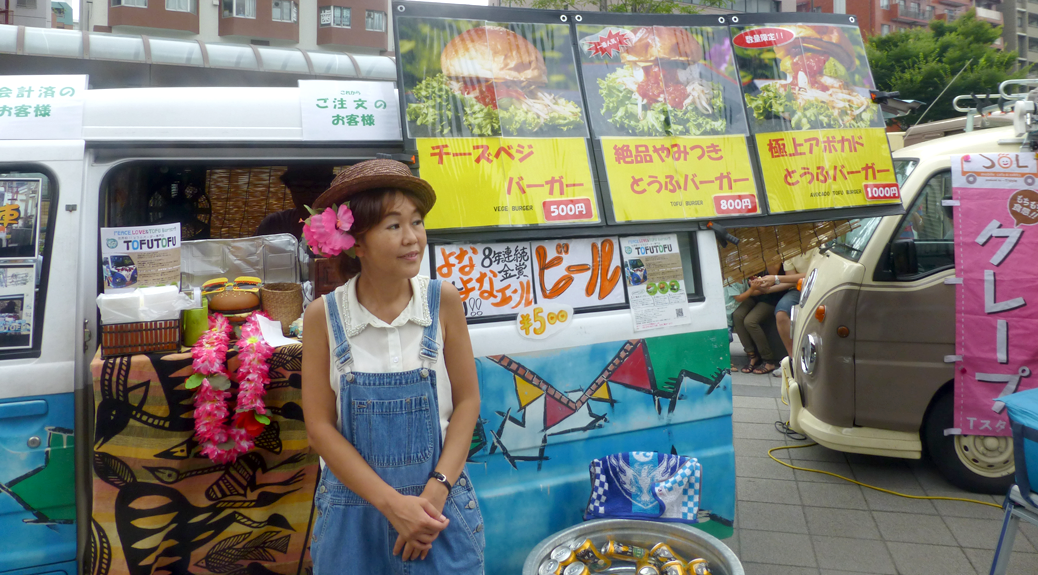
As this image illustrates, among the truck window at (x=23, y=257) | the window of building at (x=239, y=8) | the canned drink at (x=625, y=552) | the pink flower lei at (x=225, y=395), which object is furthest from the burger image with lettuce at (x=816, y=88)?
the window of building at (x=239, y=8)

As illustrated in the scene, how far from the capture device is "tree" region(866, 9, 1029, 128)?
2364cm

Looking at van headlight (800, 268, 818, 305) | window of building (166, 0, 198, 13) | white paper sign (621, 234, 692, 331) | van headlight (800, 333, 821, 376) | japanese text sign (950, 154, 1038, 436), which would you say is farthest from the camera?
window of building (166, 0, 198, 13)

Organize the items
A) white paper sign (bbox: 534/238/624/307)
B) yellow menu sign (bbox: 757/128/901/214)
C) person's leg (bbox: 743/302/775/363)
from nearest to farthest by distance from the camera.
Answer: white paper sign (bbox: 534/238/624/307), yellow menu sign (bbox: 757/128/901/214), person's leg (bbox: 743/302/775/363)

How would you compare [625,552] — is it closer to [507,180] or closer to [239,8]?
[507,180]

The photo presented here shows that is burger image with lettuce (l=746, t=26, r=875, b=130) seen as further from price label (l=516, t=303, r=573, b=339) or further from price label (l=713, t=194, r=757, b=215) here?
price label (l=516, t=303, r=573, b=339)

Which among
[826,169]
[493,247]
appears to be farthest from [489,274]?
[826,169]

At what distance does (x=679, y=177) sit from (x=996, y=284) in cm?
255

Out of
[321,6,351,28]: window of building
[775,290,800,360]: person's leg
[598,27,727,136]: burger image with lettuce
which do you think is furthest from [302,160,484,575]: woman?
[321,6,351,28]: window of building

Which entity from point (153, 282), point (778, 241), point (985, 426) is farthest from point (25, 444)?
point (985, 426)

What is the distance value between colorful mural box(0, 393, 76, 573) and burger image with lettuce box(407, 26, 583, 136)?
1.63 metres

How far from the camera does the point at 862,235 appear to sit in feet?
15.6

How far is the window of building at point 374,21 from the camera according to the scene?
37031mm

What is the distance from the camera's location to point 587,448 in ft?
9.66

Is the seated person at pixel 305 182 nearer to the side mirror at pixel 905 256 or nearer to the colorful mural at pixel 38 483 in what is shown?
the colorful mural at pixel 38 483
